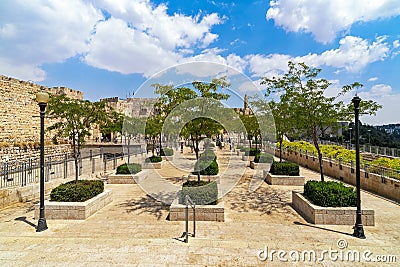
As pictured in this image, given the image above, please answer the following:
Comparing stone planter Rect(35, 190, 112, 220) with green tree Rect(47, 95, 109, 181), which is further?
green tree Rect(47, 95, 109, 181)

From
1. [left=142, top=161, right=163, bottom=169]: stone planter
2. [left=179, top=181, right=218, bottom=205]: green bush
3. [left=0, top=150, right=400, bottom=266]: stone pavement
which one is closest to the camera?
[left=0, top=150, right=400, bottom=266]: stone pavement

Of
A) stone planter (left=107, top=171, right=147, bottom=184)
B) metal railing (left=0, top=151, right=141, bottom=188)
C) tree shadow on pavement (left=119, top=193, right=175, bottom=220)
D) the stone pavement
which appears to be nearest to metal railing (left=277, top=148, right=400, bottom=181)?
the stone pavement

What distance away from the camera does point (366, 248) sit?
4.55 m

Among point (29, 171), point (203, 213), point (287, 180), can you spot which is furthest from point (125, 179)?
point (287, 180)

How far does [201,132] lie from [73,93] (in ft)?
76.1

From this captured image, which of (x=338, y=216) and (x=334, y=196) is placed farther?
(x=334, y=196)

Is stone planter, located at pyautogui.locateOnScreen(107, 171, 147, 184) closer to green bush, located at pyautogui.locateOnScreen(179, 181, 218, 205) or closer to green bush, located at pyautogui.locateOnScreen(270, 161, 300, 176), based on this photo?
green bush, located at pyautogui.locateOnScreen(179, 181, 218, 205)

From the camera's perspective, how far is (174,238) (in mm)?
5062

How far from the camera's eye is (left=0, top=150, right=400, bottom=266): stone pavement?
13.3 ft

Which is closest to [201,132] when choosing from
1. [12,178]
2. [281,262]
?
[281,262]

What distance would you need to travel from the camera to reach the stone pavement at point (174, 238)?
159 inches

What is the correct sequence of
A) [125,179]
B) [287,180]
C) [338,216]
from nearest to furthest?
[338,216]
[287,180]
[125,179]

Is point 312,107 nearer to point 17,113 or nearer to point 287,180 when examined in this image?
point 287,180

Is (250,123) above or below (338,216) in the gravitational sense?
Result: above
